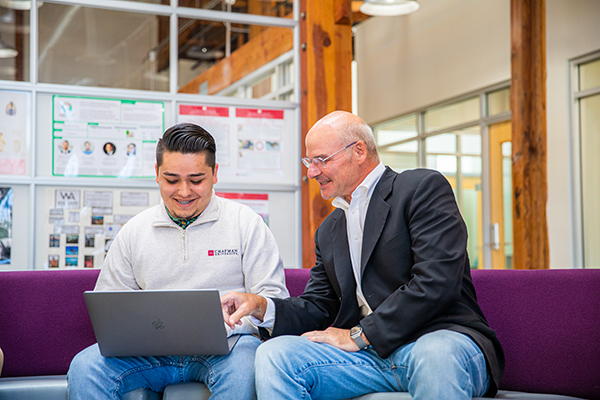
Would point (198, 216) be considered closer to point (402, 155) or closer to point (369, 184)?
point (369, 184)

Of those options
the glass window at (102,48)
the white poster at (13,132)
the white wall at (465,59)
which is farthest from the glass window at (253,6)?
the white wall at (465,59)

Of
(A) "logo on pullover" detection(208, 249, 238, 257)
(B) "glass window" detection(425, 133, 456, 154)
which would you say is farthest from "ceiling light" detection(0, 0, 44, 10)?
(B) "glass window" detection(425, 133, 456, 154)

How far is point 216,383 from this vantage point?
Answer: 2066mm

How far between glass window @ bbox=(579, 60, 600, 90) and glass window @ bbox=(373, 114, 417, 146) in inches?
111

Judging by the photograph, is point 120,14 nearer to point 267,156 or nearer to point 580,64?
point 267,156

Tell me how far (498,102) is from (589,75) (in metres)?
1.28

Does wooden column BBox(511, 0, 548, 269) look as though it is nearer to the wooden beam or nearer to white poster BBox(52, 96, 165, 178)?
the wooden beam

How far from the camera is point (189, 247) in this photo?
240 cm

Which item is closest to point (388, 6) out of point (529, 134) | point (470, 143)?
point (529, 134)

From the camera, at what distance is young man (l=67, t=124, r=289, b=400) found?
7.54ft

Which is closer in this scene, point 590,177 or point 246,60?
point 246,60

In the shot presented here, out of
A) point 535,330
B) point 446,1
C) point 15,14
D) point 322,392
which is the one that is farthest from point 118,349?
point 446,1

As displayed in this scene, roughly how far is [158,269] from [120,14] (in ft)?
6.07

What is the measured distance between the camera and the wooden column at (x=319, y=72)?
12.3ft
